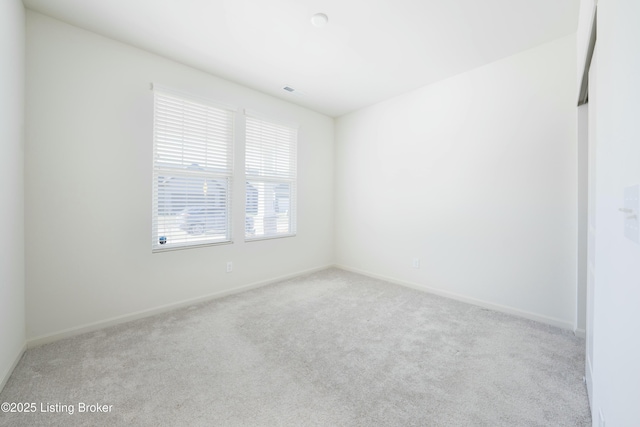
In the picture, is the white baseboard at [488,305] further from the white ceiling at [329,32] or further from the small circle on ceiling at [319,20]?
the small circle on ceiling at [319,20]

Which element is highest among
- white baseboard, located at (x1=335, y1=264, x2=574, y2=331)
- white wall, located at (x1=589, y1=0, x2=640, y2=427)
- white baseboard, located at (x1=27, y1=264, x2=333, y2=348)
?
white wall, located at (x1=589, y1=0, x2=640, y2=427)

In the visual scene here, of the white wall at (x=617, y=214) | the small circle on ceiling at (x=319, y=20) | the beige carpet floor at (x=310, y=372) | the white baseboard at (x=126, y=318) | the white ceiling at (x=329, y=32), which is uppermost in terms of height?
the white ceiling at (x=329, y=32)

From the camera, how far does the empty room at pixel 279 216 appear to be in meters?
1.41

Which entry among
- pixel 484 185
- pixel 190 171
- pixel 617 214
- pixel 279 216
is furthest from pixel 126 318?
pixel 484 185

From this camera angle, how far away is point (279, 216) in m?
3.86

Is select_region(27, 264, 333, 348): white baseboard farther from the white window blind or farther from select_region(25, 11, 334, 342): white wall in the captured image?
the white window blind

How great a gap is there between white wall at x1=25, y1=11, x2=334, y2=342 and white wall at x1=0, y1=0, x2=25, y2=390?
0.10m

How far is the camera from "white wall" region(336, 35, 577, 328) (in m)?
2.40

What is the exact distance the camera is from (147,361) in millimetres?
1858

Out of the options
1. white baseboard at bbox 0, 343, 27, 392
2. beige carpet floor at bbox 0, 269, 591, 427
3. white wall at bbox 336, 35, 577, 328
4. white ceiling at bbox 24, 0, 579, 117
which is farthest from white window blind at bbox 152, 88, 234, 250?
white wall at bbox 336, 35, 577, 328

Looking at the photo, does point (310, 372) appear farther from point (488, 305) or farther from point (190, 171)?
point (190, 171)

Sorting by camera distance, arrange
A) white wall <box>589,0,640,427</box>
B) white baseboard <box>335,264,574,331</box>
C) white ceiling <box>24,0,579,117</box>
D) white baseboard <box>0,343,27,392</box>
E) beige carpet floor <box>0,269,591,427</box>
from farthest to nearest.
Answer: white baseboard <box>335,264,574,331</box> → white ceiling <box>24,0,579,117</box> → white baseboard <box>0,343,27,392</box> → beige carpet floor <box>0,269,591,427</box> → white wall <box>589,0,640,427</box>

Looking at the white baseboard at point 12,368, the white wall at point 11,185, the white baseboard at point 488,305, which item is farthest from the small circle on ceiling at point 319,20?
the white baseboard at point 12,368

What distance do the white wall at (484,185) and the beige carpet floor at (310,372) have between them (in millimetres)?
468
